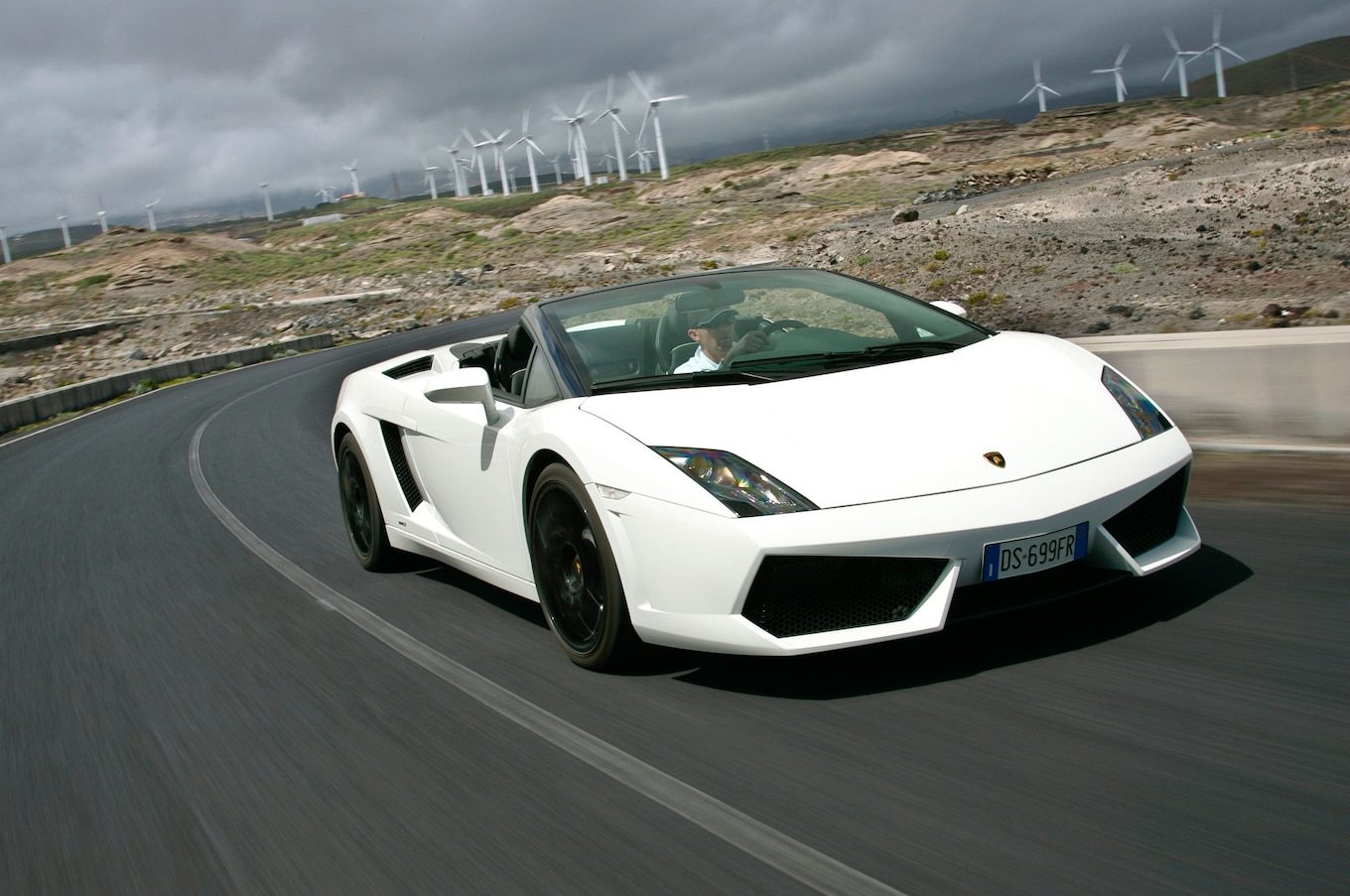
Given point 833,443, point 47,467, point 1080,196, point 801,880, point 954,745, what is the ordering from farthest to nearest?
point 1080,196
point 47,467
point 833,443
point 954,745
point 801,880

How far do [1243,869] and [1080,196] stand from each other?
95.3 feet

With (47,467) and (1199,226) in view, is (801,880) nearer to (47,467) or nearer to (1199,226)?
(47,467)

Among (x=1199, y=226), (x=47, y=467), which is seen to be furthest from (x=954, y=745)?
(x=1199, y=226)

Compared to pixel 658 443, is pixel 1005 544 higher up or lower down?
lower down

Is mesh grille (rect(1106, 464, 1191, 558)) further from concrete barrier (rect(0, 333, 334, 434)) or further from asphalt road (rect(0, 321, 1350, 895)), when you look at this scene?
concrete barrier (rect(0, 333, 334, 434))

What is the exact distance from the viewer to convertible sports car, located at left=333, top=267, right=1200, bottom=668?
3.71 meters

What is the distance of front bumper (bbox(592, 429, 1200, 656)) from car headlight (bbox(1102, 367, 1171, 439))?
0.20 m

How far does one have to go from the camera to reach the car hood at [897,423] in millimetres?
3801

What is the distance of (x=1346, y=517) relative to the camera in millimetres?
5332

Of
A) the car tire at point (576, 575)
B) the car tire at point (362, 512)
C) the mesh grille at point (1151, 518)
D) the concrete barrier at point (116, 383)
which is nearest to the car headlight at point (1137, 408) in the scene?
the mesh grille at point (1151, 518)

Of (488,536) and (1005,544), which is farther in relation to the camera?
(488,536)

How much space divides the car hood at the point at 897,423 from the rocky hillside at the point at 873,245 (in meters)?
10.1

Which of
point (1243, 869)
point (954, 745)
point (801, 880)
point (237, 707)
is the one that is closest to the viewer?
point (1243, 869)

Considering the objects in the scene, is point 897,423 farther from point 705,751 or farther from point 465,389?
point 465,389
